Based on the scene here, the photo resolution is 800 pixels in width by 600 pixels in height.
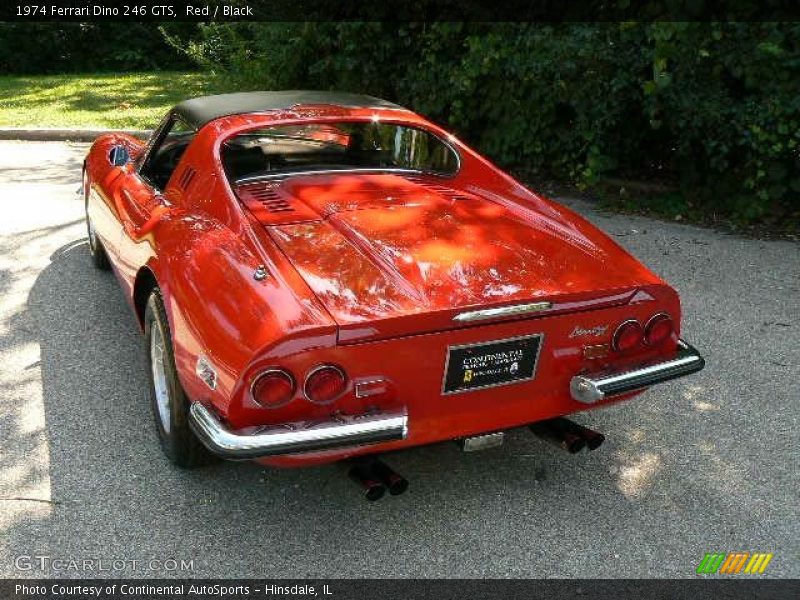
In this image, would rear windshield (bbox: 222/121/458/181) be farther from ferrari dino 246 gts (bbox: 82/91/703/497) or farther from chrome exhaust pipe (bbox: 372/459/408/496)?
chrome exhaust pipe (bbox: 372/459/408/496)

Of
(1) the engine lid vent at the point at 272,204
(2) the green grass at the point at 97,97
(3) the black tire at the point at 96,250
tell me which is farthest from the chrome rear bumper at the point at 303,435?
(2) the green grass at the point at 97,97

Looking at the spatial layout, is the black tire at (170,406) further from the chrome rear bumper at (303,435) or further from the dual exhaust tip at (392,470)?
the dual exhaust tip at (392,470)

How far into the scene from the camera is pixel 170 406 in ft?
9.71

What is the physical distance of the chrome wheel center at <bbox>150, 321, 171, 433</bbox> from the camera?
319 centimetres

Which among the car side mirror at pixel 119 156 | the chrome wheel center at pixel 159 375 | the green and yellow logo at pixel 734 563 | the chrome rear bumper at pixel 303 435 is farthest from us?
the car side mirror at pixel 119 156

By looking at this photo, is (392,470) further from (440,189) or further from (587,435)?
(440,189)

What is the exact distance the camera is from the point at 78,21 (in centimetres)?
1764

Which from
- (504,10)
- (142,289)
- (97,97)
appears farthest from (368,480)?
(97,97)

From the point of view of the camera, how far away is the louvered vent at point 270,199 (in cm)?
329

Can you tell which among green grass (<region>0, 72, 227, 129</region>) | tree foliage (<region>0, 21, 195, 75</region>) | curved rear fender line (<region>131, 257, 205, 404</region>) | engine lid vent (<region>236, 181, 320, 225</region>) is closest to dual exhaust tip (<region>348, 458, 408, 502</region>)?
curved rear fender line (<region>131, 257, 205, 404</region>)

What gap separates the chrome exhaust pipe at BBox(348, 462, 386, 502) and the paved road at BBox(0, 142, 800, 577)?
0.93ft

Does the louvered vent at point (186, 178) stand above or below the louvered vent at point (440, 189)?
below

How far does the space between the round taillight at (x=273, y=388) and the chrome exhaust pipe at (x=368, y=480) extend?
0.42 metres

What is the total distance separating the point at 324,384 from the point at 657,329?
1327 millimetres
